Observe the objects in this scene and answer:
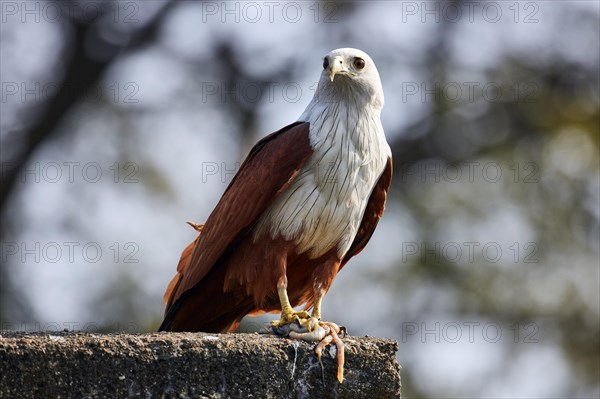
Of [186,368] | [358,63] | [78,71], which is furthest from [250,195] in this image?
[78,71]

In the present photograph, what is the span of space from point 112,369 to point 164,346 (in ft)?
0.69

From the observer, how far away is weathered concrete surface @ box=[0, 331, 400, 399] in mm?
4219

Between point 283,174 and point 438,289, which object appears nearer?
point 283,174

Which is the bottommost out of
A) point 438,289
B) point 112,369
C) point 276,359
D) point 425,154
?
point 112,369

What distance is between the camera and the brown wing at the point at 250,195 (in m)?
6.11

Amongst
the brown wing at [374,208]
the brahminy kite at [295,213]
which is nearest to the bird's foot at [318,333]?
the brahminy kite at [295,213]

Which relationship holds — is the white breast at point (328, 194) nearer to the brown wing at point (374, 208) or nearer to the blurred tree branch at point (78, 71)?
the brown wing at point (374, 208)

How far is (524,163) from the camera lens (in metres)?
15.8

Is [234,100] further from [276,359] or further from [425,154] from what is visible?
[276,359]

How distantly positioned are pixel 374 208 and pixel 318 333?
1.31m

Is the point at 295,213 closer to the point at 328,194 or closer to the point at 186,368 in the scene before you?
the point at 328,194

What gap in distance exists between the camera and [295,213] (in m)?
→ 6.11

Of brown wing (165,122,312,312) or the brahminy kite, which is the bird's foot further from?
brown wing (165,122,312,312)

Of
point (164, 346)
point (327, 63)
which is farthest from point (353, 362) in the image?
point (327, 63)
